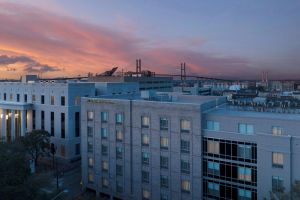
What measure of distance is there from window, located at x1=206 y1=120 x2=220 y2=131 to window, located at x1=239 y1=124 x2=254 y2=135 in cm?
299

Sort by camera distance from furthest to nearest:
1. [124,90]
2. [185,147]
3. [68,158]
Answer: [124,90], [68,158], [185,147]

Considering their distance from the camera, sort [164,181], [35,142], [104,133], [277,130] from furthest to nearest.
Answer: [35,142]
[104,133]
[164,181]
[277,130]

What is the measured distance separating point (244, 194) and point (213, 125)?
9407mm

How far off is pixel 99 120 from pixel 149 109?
394 inches

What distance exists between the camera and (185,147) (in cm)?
4416

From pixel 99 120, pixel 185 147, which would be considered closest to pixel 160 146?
pixel 185 147

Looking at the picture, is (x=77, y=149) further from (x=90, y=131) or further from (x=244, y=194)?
(x=244, y=194)

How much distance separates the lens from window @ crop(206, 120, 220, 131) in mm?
42438

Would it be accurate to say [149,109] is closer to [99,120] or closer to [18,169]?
[99,120]

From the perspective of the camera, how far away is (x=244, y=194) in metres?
40.6

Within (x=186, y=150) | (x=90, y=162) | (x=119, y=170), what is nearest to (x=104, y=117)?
(x=90, y=162)

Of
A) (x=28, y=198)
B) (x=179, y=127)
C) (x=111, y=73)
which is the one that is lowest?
(x=28, y=198)

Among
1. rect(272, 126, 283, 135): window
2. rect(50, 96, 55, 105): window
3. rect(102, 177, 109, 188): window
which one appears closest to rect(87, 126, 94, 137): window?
rect(102, 177, 109, 188): window

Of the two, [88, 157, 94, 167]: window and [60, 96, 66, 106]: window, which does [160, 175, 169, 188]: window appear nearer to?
[88, 157, 94, 167]: window
